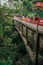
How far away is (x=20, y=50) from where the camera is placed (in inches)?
674

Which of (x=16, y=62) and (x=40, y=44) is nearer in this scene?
(x=40, y=44)

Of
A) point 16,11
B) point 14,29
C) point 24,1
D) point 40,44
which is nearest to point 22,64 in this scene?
point 40,44

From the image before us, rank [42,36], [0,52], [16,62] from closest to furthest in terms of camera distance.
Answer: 1. [42,36]
2. [0,52]
3. [16,62]

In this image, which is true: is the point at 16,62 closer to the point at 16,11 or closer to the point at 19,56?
the point at 19,56

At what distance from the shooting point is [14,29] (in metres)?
23.6

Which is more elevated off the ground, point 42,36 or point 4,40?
point 42,36

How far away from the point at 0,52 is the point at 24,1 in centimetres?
564

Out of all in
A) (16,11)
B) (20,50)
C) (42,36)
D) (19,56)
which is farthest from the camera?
(16,11)

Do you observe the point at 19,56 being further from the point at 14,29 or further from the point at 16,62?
the point at 14,29

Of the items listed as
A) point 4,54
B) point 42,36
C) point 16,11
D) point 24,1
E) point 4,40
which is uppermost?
point 24,1

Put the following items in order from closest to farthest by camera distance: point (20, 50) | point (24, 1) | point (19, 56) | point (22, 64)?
point (24, 1) → point (22, 64) → point (19, 56) → point (20, 50)

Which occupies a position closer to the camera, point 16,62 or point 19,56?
point 16,62

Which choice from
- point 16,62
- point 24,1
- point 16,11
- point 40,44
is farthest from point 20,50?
point 16,11

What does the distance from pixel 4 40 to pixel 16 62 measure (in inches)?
156
